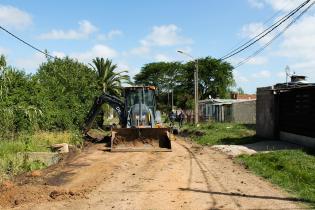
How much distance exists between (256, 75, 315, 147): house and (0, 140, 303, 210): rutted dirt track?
488 cm

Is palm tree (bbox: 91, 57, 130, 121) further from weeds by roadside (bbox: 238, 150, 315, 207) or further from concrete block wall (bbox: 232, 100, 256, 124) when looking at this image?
weeds by roadside (bbox: 238, 150, 315, 207)

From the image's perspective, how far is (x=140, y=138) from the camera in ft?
72.8

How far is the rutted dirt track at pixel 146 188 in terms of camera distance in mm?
10047

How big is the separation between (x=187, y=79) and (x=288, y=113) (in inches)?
2685

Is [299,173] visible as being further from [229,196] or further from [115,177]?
[115,177]

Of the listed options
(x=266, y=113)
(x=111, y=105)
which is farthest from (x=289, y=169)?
(x=111, y=105)

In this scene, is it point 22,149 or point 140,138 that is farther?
point 140,138

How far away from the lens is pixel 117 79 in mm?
59719

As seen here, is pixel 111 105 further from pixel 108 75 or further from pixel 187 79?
pixel 187 79

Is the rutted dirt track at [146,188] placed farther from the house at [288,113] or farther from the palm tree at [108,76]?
the palm tree at [108,76]

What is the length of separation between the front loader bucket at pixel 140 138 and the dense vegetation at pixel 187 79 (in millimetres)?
56875

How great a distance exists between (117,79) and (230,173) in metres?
45.7

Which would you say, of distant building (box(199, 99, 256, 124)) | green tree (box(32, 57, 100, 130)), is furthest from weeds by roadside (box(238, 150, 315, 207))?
distant building (box(199, 99, 256, 124))

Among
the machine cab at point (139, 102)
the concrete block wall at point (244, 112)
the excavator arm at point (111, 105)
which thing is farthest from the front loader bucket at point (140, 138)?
the concrete block wall at point (244, 112)
